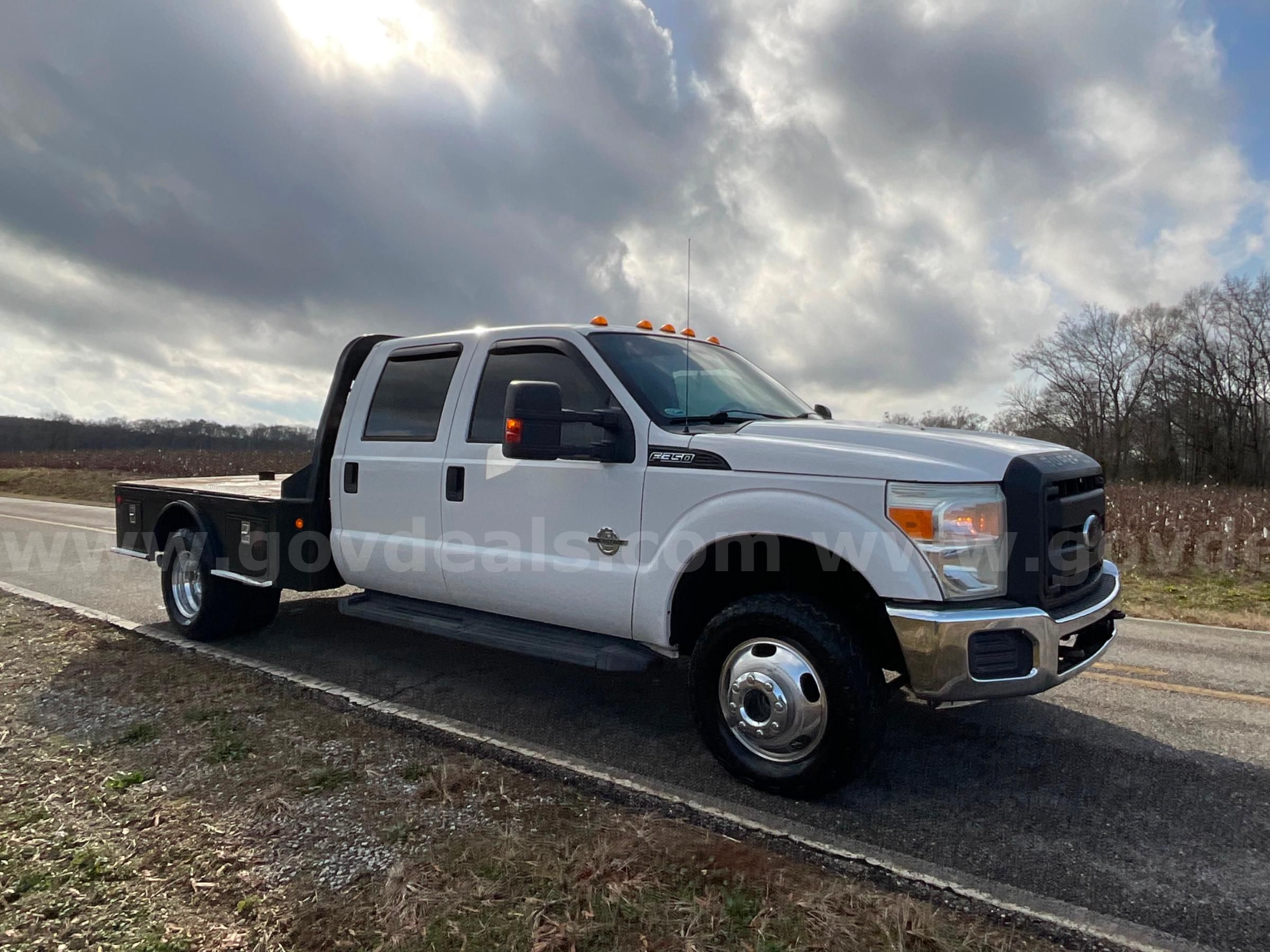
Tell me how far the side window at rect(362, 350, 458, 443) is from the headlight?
278cm

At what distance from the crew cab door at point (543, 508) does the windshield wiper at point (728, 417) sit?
0.82ft

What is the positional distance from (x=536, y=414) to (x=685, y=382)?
3.42 ft

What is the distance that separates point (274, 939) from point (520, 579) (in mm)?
2123

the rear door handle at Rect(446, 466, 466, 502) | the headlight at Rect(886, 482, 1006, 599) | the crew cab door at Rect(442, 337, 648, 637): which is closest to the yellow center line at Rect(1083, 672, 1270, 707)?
the headlight at Rect(886, 482, 1006, 599)

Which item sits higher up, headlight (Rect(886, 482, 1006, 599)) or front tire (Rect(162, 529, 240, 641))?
headlight (Rect(886, 482, 1006, 599))

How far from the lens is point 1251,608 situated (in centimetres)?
897

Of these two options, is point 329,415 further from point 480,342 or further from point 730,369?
point 730,369

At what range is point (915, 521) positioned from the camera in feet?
10.5

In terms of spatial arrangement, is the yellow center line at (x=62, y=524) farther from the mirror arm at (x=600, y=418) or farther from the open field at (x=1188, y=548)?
the mirror arm at (x=600, y=418)

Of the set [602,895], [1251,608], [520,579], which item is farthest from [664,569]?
[1251,608]

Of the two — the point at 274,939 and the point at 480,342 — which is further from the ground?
the point at 480,342

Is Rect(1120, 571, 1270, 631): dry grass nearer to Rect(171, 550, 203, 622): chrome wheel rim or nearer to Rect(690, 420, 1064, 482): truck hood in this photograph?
Rect(690, 420, 1064, 482): truck hood

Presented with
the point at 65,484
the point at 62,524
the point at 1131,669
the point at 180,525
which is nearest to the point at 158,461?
the point at 65,484

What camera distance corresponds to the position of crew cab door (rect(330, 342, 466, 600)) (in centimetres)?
480
